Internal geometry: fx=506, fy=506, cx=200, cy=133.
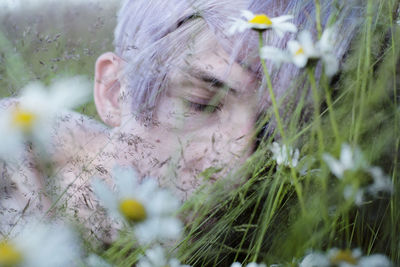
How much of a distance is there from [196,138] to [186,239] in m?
0.11

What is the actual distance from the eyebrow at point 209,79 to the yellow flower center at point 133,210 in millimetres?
217

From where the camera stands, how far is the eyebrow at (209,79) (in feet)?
1.99

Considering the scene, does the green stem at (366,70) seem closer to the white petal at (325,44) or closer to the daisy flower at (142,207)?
the white petal at (325,44)

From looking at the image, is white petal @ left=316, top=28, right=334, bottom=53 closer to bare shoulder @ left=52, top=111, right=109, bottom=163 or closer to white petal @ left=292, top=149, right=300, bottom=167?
white petal @ left=292, top=149, right=300, bottom=167

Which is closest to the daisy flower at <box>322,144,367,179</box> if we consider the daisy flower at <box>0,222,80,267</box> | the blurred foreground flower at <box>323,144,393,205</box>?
the blurred foreground flower at <box>323,144,393,205</box>

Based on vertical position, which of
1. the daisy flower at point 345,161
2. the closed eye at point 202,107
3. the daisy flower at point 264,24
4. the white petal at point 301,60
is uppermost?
the daisy flower at point 264,24

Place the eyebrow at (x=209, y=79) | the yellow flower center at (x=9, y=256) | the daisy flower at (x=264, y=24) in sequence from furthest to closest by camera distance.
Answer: the eyebrow at (x=209, y=79), the daisy flower at (x=264, y=24), the yellow flower center at (x=9, y=256)

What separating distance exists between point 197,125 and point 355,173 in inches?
7.6

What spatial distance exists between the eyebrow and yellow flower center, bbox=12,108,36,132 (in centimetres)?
20

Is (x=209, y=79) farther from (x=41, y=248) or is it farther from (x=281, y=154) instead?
(x=41, y=248)

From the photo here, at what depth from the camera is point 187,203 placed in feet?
1.73

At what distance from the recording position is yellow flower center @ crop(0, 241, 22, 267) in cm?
40

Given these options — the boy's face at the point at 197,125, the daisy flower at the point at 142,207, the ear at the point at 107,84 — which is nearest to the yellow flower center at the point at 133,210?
the daisy flower at the point at 142,207

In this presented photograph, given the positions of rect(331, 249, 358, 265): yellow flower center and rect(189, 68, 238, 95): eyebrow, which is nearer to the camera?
rect(331, 249, 358, 265): yellow flower center
